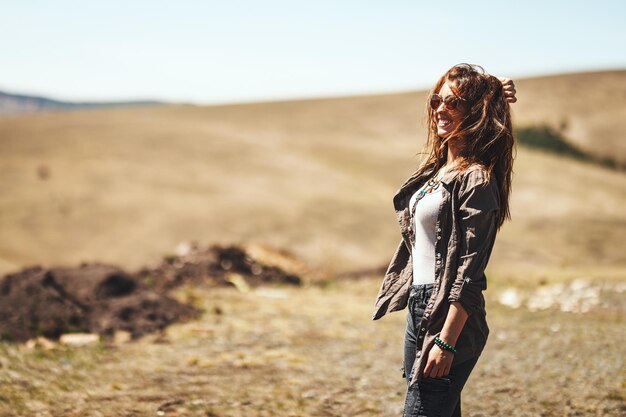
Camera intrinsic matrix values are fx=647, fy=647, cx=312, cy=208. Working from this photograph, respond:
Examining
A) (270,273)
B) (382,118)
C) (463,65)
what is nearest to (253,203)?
(270,273)

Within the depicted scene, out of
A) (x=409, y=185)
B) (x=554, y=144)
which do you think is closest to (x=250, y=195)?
(x=409, y=185)

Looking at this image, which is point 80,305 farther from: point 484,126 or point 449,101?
point 484,126

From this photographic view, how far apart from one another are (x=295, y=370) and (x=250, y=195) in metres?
18.3

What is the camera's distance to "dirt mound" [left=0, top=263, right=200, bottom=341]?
8.05 meters

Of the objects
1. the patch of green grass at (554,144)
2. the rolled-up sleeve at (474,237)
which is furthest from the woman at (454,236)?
the patch of green grass at (554,144)

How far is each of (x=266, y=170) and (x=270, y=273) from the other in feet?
55.5

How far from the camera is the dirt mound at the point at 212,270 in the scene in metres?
12.6

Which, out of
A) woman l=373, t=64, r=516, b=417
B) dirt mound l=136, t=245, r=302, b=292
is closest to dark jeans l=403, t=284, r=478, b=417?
woman l=373, t=64, r=516, b=417

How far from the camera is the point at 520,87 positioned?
62.4 metres

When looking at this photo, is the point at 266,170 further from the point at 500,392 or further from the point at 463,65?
the point at 463,65

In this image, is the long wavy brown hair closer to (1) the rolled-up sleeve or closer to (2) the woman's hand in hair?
(2) the woman's hand in hair

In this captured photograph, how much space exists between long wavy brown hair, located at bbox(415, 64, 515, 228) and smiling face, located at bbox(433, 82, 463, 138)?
26mm

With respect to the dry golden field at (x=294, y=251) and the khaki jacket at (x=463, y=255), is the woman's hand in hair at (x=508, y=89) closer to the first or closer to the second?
the khaki jacket at (x=463, y=255)

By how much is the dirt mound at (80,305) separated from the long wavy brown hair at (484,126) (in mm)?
6472
